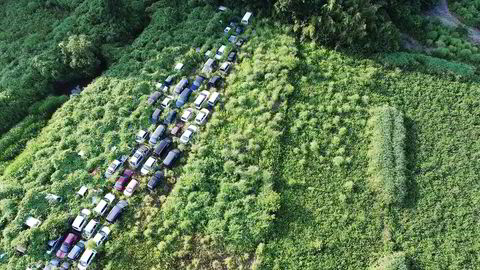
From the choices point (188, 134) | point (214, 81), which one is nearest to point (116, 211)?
point (188, 134)

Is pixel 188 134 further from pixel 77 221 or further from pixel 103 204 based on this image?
pixel 77 221

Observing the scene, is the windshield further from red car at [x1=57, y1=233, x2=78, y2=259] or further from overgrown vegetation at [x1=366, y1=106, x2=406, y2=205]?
overgrown vegetation at [x1=366, y1=106, x2=406, y2=205]

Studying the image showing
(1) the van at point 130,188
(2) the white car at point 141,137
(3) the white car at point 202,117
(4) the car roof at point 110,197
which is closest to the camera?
(4) the car roof at point 110,197

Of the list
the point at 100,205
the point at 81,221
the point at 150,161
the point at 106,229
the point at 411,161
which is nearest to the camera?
the point at 106,229

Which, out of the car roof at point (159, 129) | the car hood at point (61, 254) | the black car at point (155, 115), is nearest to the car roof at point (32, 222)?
the car hood at point (61, 254)

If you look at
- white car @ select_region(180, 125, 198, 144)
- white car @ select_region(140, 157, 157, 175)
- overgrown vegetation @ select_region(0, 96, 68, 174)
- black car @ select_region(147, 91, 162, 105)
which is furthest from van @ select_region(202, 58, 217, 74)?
overgrown vegetation @ select_region(0, 96, 68, 174)

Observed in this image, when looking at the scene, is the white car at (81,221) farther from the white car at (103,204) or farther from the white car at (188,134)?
the white car at (188,134)
